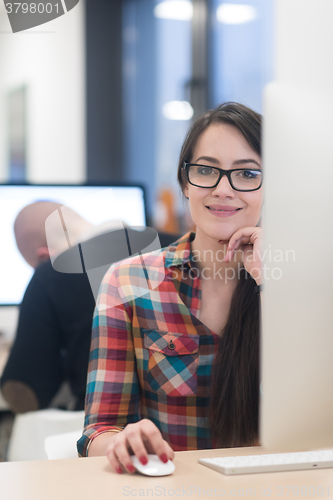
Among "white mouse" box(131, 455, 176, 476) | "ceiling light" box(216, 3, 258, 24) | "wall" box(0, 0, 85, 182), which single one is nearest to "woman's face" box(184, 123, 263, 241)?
"white mouse" box(131, 455, 176, 476)

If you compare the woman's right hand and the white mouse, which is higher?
the woman's right hand

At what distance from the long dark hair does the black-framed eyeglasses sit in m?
0.07

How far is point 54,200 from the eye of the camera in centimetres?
142

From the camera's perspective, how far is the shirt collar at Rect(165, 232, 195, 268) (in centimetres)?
104

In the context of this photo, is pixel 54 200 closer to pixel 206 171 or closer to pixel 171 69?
pixel 206 171

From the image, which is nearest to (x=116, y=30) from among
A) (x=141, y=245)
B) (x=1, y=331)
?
(x=1, y=331)

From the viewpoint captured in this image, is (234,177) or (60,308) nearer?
(234,177)

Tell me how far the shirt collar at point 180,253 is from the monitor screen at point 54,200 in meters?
0.37

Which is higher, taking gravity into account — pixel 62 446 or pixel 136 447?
pixel 136 447

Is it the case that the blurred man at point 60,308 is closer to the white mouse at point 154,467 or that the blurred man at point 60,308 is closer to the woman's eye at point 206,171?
the woman's eye at point 206,171

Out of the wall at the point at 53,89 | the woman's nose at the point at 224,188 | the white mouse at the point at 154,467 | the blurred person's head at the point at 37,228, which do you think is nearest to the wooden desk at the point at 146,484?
the white mouse at the point at 154,467

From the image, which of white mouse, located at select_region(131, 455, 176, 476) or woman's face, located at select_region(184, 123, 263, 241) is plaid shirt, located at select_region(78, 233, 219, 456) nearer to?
woman's face, located at select_region(184, 123, 263, 241)

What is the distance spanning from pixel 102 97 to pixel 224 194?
266 cm

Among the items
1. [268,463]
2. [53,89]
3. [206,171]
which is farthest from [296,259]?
[53,89]
